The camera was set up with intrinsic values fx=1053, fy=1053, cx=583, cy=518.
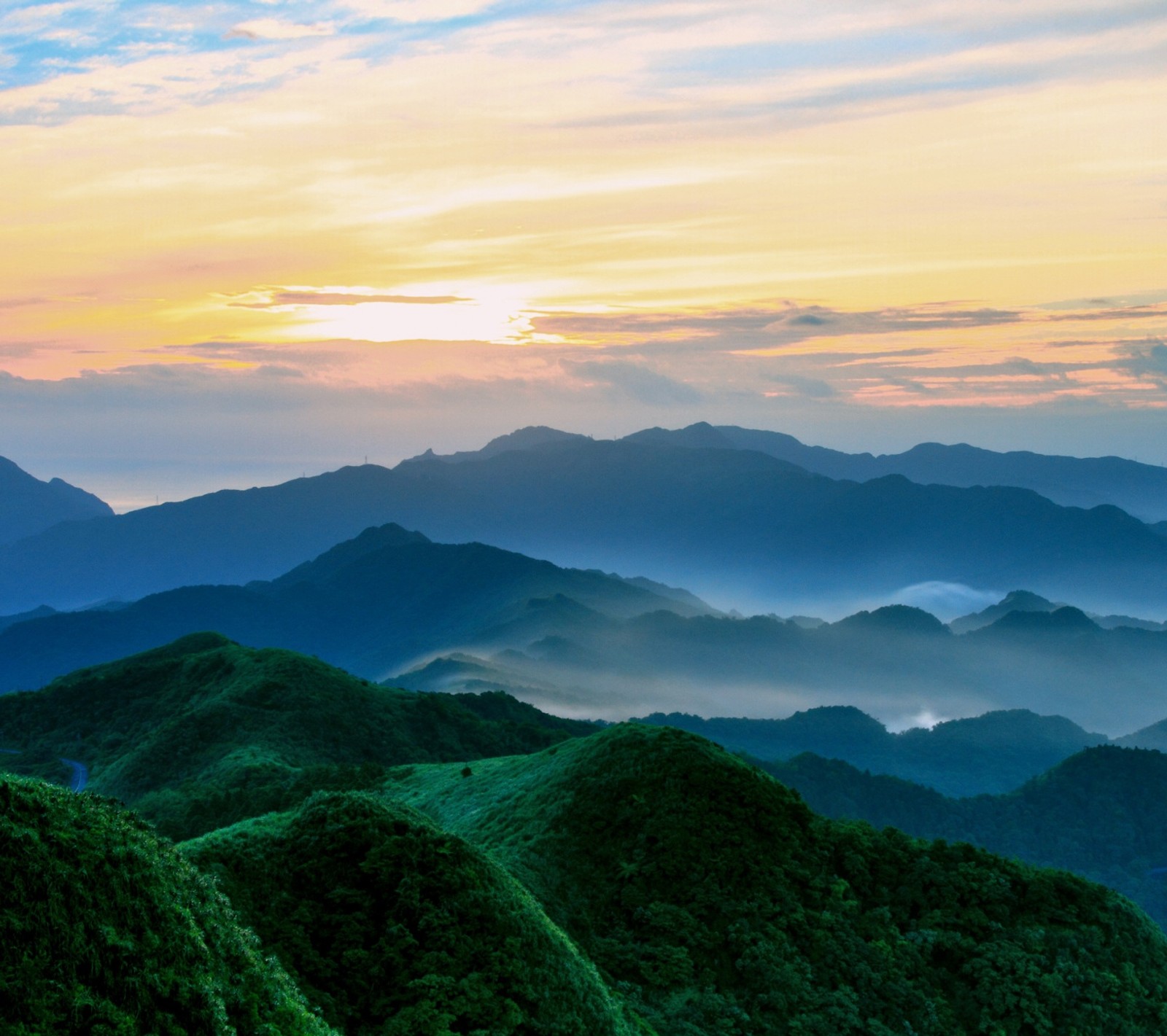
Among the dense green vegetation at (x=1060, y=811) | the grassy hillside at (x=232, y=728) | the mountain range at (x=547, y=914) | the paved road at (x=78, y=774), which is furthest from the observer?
the dense green vegetation at (x=1060, y=811)

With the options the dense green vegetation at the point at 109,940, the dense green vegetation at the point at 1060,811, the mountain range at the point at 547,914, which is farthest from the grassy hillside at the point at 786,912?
the dense green vegetation at the point at 1060,811

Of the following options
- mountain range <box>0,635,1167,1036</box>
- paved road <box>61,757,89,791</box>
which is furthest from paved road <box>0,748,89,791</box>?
mountain range <box>0,635,1167,1036</box>

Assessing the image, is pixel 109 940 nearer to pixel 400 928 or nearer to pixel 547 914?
pixel 400 928

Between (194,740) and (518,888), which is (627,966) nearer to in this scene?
(518,888)

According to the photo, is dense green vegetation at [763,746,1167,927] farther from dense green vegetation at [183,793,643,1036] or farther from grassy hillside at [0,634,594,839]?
dense green vegetation at [183,793,643,1036]

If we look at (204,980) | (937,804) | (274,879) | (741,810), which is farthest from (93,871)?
(937,804)

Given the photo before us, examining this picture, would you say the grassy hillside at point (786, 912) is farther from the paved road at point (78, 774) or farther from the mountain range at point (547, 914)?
the paved road at point (78, 774)
